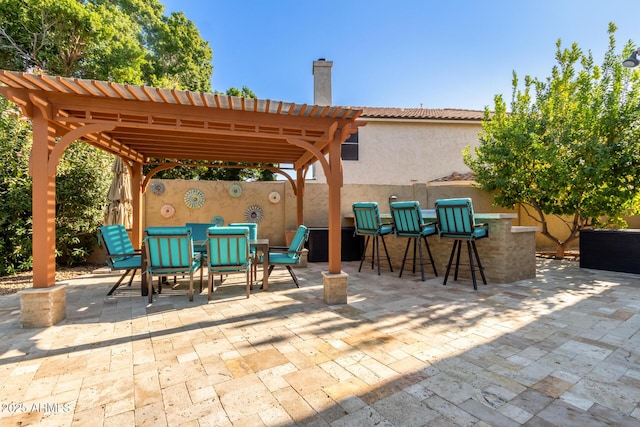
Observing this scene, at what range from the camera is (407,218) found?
5.23m

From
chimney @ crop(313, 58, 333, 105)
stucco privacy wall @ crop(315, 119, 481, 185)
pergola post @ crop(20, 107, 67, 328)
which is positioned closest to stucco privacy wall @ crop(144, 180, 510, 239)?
stucco privacy wall @ crop(315, 119, 481, 185)

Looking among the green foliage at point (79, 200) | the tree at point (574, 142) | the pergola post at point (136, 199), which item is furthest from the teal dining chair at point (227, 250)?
the tree at point (574, 142)

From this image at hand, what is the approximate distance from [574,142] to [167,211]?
970 centimetres

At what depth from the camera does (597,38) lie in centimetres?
668

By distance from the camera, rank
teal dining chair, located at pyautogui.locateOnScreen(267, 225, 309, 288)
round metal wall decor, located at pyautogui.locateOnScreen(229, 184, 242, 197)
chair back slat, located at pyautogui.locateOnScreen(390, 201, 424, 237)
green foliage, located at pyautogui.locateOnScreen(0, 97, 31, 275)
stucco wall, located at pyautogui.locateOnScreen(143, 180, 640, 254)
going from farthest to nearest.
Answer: round metal wall decor, located at pyautogui.locateOnScreen(229, 184, 242, 197), stucco wall, located at pyautogui.locateOnScreen(143, 180, 640, 254), green foliage, located at pyautogui.locateOnScreen(0, 97, 31, 275), chair back slat, located at pyautogui.locateOnScreen(390, 201, 424, 237), teal dining chair, located at pyautogui.locateOnScreen(267, 225, 309, 288)

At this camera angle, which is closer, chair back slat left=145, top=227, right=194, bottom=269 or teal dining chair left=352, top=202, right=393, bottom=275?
chair back slat left=145, top=227, right=194, bottom=269

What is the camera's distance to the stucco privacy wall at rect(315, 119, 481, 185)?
35.1 ft

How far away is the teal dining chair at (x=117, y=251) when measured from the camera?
4242mm

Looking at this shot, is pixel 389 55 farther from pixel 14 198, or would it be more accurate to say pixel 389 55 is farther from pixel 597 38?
pixel 14 198

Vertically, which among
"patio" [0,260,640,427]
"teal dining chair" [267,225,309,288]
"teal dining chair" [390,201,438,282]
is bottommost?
"patio" [0,260,640,427]

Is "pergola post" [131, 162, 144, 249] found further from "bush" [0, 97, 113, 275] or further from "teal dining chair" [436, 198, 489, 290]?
"teal dining chair" [436, 198, 489, 290]

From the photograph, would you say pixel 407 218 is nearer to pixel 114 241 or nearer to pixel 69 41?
pixel 114 241

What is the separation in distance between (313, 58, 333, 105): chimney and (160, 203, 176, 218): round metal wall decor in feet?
18.8

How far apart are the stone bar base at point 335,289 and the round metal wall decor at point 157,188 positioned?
5.92m
